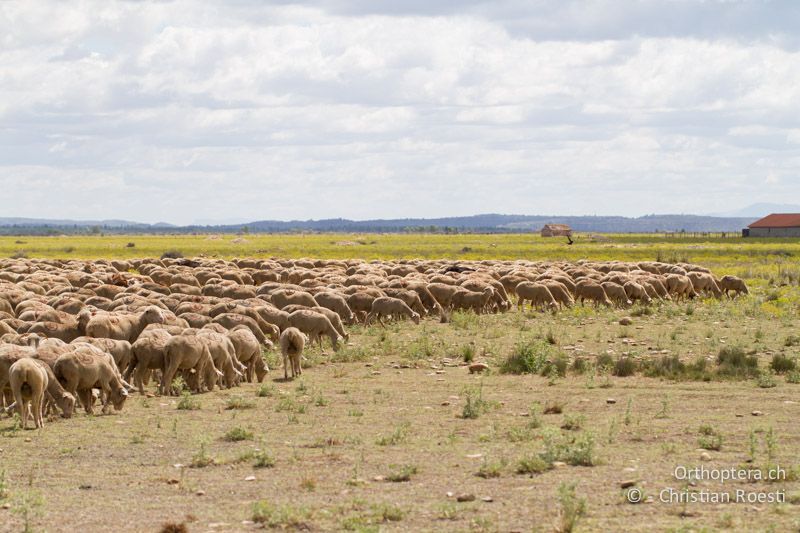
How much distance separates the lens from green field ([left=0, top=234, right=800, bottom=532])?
10430 millimetres

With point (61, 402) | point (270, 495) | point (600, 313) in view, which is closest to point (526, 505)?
point (270, 495)

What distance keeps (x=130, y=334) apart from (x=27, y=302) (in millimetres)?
5798

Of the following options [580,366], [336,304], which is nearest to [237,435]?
[580,366]

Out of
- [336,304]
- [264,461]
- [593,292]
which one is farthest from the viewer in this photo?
[593,292]

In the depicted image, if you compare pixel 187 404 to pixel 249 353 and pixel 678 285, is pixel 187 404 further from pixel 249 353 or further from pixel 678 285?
pixel 678 285

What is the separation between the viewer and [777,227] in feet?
425

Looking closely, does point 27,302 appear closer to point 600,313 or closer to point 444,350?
point 444,350

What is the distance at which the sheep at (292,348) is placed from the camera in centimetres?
2091

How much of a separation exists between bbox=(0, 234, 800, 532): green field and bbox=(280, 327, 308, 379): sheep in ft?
1.37

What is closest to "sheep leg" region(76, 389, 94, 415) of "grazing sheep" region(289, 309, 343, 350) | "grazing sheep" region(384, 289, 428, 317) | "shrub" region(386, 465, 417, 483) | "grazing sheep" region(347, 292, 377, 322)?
"shrub" region(386, 465, 417, 483)

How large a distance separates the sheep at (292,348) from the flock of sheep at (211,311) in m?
0.03

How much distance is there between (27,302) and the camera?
26.4 meters

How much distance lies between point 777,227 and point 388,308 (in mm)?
110673

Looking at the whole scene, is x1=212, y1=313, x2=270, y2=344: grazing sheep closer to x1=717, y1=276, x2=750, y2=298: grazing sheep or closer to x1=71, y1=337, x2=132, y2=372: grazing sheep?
x1=71, y1=337, x2=132, y2=372: grazing sheep
